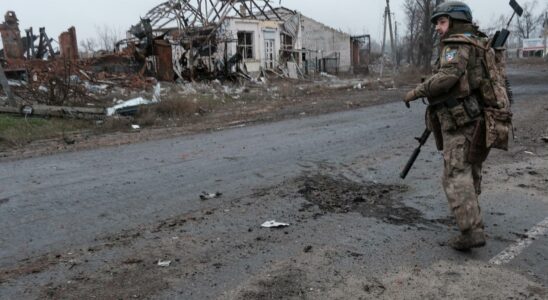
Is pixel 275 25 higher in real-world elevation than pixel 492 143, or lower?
higher

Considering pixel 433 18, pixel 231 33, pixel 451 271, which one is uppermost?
pixel 231 33

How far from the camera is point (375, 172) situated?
21.1 ft

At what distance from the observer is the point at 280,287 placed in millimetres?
3312

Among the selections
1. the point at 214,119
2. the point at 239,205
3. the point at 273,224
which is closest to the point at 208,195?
the point at 239,205

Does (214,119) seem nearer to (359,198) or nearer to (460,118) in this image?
(359,198)

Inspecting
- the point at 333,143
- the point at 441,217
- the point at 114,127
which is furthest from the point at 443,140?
the point at 114,127

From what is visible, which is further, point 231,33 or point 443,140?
point 231,33

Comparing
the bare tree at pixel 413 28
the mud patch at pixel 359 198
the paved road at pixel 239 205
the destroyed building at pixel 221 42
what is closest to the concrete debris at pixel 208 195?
the paved road at pixel 239 205

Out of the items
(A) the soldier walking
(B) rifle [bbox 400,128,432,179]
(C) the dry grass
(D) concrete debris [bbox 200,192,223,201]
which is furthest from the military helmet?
(C) the dry grass

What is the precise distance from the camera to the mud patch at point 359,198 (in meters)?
4.73

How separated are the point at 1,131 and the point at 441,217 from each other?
9.22m

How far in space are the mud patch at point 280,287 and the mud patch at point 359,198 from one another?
140 centimetres

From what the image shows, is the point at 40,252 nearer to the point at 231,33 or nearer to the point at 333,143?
the point at 333,143

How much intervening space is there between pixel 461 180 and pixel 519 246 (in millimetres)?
717
